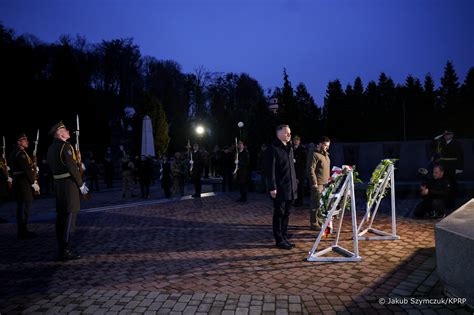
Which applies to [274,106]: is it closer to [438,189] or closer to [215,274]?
[438,189]

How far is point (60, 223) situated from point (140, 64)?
49.6 m

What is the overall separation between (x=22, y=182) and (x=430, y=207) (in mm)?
9520

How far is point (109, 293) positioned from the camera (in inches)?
172

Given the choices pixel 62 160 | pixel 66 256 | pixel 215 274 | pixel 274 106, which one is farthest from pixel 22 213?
pixel 274 106

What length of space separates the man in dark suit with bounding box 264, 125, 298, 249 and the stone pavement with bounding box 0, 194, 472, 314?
1.23ft

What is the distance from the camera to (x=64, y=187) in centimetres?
595

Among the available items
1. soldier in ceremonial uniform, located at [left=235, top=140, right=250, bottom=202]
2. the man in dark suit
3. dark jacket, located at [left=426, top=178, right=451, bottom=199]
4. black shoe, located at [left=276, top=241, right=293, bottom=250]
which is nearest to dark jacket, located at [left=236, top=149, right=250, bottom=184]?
soldier in ceremonial uniform, located at [left=235, top=140, right=250, bottom=202]

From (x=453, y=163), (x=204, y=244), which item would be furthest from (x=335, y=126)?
(x=204, y=244)

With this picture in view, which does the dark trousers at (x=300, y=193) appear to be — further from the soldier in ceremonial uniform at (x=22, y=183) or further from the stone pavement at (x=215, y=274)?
the soldier in ceremonial uniform at (x=22, y=183)

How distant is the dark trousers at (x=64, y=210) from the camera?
5.91 metres

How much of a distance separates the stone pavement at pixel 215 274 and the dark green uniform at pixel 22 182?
19.5 inches

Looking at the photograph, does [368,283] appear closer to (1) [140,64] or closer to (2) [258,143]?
(2) [258,143]

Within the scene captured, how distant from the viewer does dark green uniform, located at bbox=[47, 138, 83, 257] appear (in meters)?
5.91

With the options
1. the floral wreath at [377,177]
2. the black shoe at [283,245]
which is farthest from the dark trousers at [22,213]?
the floral wreath at [377,177]
